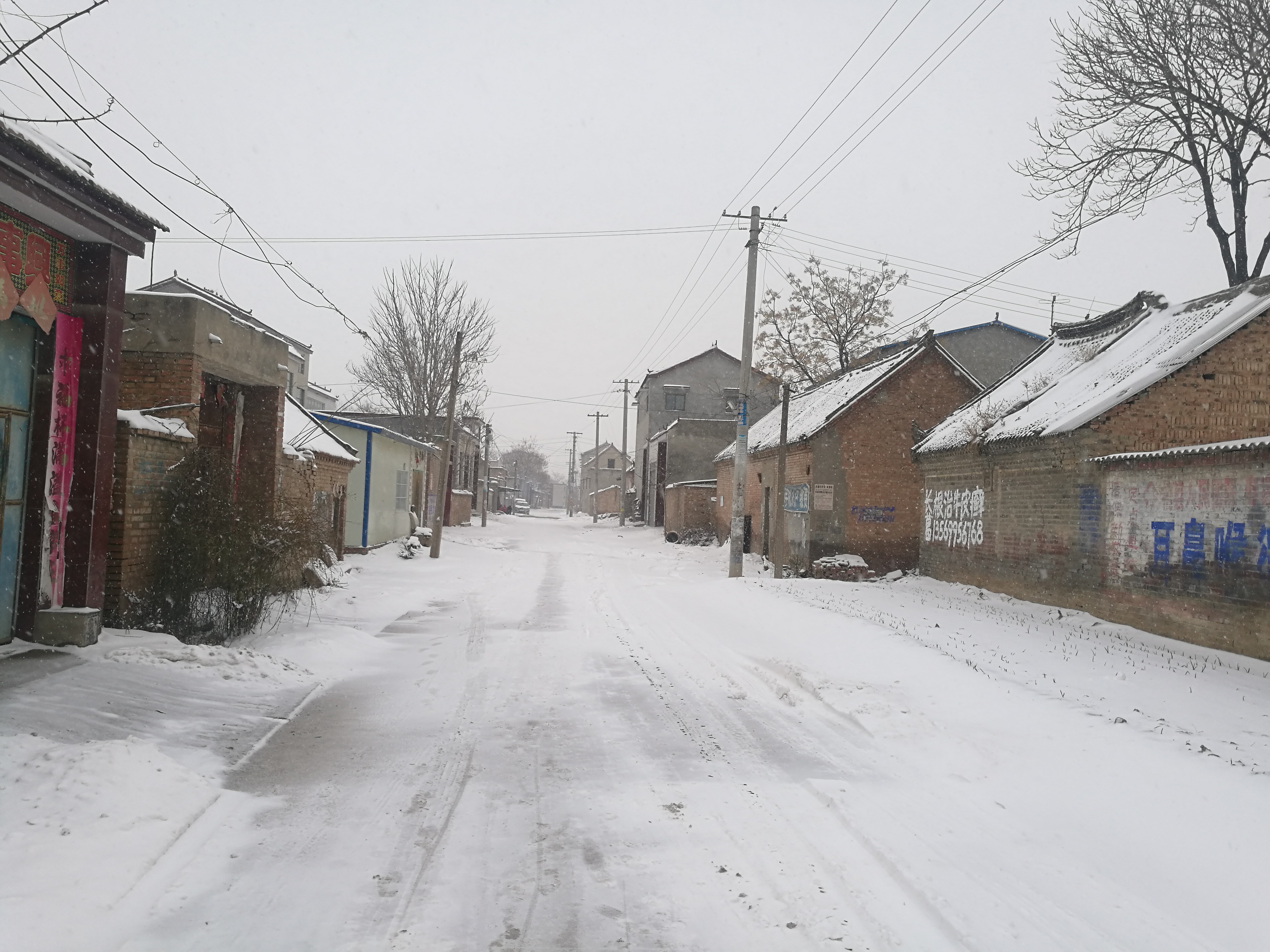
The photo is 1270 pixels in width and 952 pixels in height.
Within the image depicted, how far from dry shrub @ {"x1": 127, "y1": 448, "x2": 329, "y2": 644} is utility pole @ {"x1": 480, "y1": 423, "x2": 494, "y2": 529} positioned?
32316mm

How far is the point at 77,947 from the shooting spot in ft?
10.0

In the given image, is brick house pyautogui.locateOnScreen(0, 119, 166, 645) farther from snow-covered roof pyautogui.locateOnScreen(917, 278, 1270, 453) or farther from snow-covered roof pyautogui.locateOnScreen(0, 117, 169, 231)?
snow-covered roof pyautogui.locateOnScreen(917, 278, 1270, 453)

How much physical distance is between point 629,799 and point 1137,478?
9643mm

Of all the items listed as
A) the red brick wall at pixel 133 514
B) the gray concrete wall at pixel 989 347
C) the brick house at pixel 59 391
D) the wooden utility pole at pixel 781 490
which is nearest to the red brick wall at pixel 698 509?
the wooden utility pole at pixel 781 490

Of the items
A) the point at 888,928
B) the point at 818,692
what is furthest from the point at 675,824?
the point at 818,692

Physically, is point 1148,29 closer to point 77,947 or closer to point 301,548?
point 301,548

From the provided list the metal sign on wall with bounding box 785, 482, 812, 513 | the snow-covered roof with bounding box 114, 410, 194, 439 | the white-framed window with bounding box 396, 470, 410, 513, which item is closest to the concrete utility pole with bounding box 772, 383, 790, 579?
the metal sign on wall with bounding box 785, 482, 812, 513

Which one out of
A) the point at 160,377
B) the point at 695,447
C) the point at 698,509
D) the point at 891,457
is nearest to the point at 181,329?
the point at 160,377

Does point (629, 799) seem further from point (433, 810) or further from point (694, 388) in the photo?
point (694, 388)

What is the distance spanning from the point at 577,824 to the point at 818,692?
11.8 feet

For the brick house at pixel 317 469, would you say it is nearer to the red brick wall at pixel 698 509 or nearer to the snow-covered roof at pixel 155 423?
the snow-covered roof at pixel 155 423

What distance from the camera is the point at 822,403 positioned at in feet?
84.0

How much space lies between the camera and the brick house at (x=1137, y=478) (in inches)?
367

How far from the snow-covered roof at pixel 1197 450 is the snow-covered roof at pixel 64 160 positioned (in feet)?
39.6
